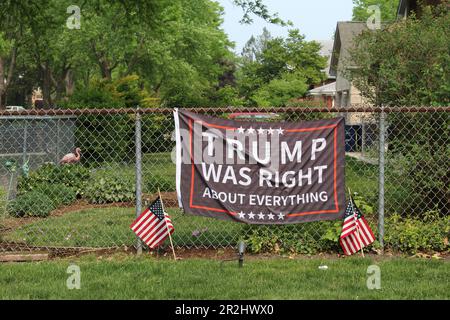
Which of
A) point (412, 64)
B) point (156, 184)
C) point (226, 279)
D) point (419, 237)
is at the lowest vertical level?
point (226, 279)

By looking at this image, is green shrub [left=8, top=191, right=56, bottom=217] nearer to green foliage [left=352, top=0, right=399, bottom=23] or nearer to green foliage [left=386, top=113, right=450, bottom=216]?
green foliage [left=386, top=113, right=450, bottom=216]

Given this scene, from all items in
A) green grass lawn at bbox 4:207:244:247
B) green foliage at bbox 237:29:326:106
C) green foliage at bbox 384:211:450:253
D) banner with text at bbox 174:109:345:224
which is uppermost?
green foliage at bbox 237:29:326:106

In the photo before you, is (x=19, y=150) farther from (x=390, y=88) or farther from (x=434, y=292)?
(x=434, y=292)

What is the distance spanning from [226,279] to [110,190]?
6.62 metres

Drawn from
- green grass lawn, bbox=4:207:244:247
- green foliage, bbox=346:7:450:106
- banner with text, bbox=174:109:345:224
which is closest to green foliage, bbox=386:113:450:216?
green foliage, bbox=346:7:450:106

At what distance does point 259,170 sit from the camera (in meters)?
7.23

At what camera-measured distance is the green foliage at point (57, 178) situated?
1288cm

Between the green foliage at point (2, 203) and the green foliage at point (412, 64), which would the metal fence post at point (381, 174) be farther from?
the green foliage at point (2, 203)

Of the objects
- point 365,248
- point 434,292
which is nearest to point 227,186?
point 365,248

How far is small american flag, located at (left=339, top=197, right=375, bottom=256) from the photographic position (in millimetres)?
7141

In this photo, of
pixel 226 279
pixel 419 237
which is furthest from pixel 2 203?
pixel 419 237

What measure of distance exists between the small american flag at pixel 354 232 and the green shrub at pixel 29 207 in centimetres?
574

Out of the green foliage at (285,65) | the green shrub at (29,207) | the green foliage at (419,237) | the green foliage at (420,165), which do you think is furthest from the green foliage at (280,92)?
the green foliage at (419,237)

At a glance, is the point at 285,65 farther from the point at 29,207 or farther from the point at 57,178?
the point at 29,207
